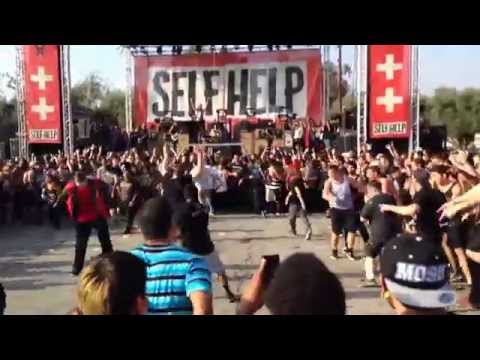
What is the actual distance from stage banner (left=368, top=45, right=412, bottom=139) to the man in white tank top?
11.8 feet

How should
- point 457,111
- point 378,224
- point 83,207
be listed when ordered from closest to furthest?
point 378,224 < point 83,207 < point 457,111

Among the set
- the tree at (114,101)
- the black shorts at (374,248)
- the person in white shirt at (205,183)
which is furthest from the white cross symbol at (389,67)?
the tree at (114,101)

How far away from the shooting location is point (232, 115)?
2059 centimetres

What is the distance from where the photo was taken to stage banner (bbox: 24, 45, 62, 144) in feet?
43.4

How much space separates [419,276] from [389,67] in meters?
10.9

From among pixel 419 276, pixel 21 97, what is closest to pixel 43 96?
pixel 21 97

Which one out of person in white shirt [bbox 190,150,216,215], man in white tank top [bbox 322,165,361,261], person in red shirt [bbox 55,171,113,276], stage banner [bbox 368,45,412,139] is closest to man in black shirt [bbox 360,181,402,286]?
man in white tank top [bbox 322,165,361,261]

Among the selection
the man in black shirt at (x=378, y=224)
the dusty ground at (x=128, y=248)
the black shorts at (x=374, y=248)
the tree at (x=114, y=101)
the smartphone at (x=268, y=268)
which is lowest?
the dusty ground at (x=128, y=248)

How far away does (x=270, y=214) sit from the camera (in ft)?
47.5

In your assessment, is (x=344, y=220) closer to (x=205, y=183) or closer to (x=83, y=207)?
(x=83, y=207)

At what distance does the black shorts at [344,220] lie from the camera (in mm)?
9164

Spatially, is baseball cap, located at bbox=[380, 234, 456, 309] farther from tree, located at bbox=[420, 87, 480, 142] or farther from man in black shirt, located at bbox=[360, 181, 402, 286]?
tree, located at bbox=[420, 87, 480, 142]

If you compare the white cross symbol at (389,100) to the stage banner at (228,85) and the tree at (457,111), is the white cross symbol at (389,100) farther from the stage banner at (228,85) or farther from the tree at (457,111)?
the tree at (457,111)
